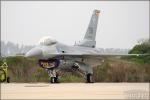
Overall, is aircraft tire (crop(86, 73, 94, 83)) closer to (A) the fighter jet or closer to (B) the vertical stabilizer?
(A) the fighter jet

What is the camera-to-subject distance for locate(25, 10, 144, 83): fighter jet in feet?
89.2

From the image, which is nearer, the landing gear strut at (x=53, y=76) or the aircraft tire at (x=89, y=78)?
the landing gear strut at (x=53, y=76)

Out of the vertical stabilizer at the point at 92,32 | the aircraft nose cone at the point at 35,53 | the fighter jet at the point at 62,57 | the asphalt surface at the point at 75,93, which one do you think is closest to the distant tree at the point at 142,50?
the vertical stabilizer at the point at 92,32

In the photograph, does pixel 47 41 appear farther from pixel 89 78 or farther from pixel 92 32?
pixel 92 32

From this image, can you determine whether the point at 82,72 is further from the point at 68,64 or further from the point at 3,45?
the point at 3,45

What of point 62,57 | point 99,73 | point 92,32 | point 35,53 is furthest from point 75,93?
point 92,32

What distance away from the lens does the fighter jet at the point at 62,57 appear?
27177mm

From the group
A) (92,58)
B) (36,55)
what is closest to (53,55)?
(36,55)

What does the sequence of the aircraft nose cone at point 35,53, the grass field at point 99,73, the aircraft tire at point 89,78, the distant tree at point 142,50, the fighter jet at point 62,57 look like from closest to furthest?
the aircraft nose cone at point 35,53
the fighter jet at point 62,57
the aircraft tire at point 89,78
the grass field at point 99,73
the distant tree at point 142,50

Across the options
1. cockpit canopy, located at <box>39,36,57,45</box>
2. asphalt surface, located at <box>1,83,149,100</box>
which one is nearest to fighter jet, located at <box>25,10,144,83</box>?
cockpit canopy, located at <box>39,36,57,45</box>

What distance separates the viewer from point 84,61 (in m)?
29.2

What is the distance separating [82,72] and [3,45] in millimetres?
116164

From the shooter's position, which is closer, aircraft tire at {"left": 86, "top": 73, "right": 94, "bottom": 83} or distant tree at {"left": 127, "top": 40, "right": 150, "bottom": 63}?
aircraft tire at {"left": 86, "top": 73, "right": 94, "bottom": 83}

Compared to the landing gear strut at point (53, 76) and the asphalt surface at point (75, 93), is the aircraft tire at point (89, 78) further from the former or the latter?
the asphalt surface at point (75, 93)
